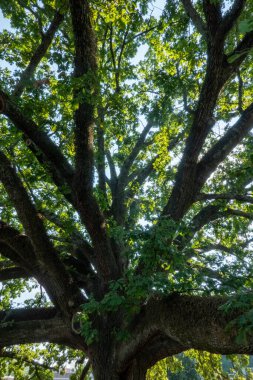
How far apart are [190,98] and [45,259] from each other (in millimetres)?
5084

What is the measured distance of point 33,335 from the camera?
5383 mm

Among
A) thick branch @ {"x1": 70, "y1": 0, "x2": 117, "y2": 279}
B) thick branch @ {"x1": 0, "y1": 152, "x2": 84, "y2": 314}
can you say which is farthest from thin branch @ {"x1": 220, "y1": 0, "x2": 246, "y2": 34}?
thick branch @ {"x1": 0, "y1": 152, "x2": 84, "y2": 314}

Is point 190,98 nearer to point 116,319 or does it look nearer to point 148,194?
point 148,194

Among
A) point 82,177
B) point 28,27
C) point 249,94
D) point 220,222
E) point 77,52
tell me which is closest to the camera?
point 77,52

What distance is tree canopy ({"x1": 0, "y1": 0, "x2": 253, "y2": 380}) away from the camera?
3.43 m

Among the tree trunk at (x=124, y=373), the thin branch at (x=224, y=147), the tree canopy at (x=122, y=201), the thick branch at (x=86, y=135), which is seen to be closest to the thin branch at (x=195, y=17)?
the tree canopy at (x=122, y=201)

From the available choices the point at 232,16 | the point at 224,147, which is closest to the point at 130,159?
the point at 224,147

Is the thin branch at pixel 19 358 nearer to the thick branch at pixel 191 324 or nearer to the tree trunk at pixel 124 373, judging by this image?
the tree trunk at pixel 124 373

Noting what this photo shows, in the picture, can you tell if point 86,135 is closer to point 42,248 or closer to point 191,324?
point 42,248

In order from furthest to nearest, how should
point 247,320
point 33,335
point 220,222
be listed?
point 220,222 < point 33,335 < point 247,320

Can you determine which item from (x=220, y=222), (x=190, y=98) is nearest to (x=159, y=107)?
(x=190, y=98)

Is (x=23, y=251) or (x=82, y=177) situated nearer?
(x=82, y=177)

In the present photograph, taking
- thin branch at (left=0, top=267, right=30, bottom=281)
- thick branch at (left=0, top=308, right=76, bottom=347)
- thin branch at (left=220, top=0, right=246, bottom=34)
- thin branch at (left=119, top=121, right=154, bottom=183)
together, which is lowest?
thick branch at (left=0, top=308, right=76, bottom=347)

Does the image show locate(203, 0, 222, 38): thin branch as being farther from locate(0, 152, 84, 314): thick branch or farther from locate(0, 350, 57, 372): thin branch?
locate(0, 350, 57, 372): thin branch
